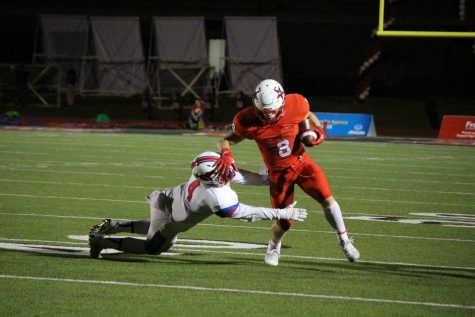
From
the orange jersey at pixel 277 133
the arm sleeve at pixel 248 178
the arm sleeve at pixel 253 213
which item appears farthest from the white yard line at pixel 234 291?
the orange jersey at pixel 277 133

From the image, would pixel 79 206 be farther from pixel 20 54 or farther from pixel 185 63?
pixel 20 54

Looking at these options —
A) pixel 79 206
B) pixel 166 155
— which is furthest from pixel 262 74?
pixel 79 206

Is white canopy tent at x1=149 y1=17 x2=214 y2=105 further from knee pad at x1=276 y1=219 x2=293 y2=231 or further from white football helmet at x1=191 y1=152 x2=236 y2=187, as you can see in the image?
white football helmet at x1=191 y1=152 x2=236 y2=187

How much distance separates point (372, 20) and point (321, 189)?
1357 inches

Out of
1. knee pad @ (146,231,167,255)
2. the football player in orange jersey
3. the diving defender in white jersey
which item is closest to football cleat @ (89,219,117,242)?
the diving defender in white jersey

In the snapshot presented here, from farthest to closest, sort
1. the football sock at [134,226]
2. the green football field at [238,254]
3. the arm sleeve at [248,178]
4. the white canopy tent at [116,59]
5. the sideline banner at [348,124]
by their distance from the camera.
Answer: the white canopy tent at [116,59], the sideline banner at [348,124], the football sock at [134,226], the arm sleeve at [248,178], the green football field at [238,254]

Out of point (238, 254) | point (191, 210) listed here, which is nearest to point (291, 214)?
point (191, 210)

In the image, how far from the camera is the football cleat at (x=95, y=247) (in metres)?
8.55

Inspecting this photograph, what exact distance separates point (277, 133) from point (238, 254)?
1.20 metres

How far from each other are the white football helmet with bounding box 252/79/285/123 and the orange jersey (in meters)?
0.18

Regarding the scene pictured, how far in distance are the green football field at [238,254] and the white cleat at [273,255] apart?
0.13 m

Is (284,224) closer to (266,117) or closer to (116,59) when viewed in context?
(266,117)

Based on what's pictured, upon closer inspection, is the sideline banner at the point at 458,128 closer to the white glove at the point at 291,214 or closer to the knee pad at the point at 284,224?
the knee pad at the point at 284,224

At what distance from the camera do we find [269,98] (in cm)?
839
